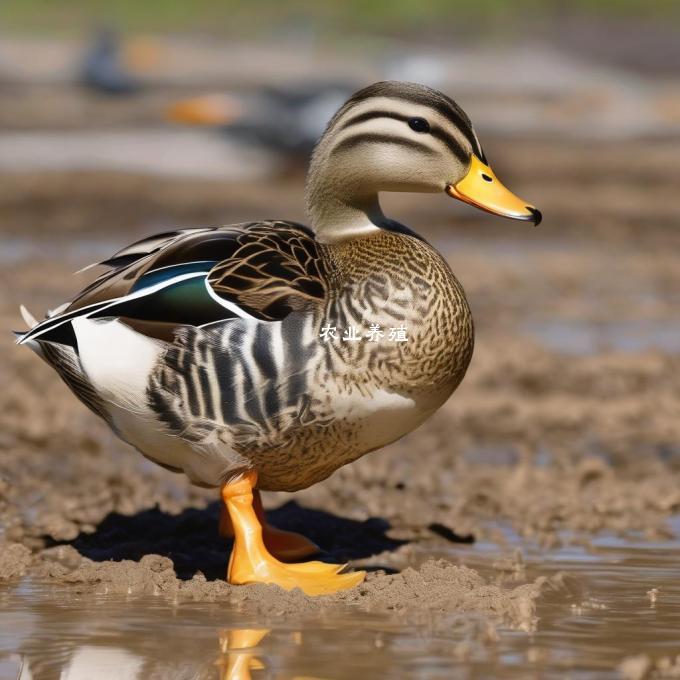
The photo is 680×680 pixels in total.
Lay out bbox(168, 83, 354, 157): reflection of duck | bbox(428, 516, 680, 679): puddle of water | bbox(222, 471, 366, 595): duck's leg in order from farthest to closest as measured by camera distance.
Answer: bbox(168, 83, 354, 157): reflection of duck, bbox(222, 471, 366, 595): duck's leg, bbox(428, 516, 680, 679): puddle of water

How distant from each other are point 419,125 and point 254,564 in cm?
151

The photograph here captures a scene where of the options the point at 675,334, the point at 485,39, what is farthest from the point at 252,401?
the point at 485,39

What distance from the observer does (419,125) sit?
17.2 ft

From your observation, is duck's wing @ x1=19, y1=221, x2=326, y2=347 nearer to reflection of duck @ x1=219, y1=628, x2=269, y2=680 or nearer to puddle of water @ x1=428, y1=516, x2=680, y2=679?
reflection of duck @ x1=219, y1=628, x2=269, y2=680

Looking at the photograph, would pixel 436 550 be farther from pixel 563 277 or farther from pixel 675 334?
pixel 563 277

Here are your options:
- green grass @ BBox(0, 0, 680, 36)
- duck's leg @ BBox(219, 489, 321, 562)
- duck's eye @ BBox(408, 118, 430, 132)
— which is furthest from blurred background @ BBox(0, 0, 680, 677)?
green grass @ BBox(0, 0, 680, 36)

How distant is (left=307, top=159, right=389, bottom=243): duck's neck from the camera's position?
5406mm

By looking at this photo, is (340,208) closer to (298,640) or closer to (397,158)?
(397,158)

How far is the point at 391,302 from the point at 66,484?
7.34 ft

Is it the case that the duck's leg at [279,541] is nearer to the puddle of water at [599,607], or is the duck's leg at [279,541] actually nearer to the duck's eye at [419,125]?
the puddle of water at [599,607]

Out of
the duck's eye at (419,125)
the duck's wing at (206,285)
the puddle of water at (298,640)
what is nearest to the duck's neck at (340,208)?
the duck's wing at (206,285)

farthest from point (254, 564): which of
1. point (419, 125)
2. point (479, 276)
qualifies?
point (479, 276)

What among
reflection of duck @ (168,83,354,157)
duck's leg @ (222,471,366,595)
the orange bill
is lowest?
duck's leg @ (222,471,366,595)

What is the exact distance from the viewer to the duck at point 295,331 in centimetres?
493
